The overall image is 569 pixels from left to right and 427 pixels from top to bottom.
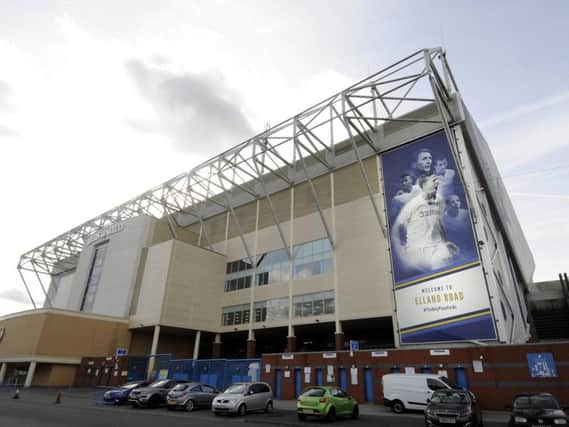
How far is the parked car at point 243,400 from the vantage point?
1725cm

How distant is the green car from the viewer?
1560 cm

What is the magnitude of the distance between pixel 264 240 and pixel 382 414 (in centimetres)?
2834

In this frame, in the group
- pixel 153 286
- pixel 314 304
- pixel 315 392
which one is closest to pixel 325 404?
pixel 315 392

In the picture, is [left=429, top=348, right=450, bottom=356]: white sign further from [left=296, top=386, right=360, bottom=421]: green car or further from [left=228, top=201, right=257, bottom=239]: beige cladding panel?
[left=228, top=201, right=257, bottom=239]: beige cladding panel

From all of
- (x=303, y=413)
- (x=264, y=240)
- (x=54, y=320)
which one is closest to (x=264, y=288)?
(x=264, y=240)

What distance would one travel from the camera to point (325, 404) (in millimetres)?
15664

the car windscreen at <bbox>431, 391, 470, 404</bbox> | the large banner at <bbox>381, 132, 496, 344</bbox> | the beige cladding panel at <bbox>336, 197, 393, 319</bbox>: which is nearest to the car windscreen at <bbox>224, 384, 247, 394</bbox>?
the car windscreen at <bbox>431, 391, 470, 404</bbox>

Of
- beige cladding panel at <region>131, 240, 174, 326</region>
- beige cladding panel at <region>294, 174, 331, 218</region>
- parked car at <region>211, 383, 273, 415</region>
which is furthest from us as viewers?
beige cladding panel at <region>294, 174, 331, 218</region>

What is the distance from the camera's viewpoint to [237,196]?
2013 inches

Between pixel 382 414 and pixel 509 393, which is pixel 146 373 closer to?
pixel 382 414

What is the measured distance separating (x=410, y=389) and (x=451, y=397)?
5.19m

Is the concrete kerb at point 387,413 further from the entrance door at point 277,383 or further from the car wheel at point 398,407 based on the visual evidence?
the entrance door at point 277,383

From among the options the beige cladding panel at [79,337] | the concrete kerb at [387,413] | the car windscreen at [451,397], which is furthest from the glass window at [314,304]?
the car windscreen at [451,397]

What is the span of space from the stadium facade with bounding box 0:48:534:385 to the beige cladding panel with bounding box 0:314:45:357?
0.77 feet
